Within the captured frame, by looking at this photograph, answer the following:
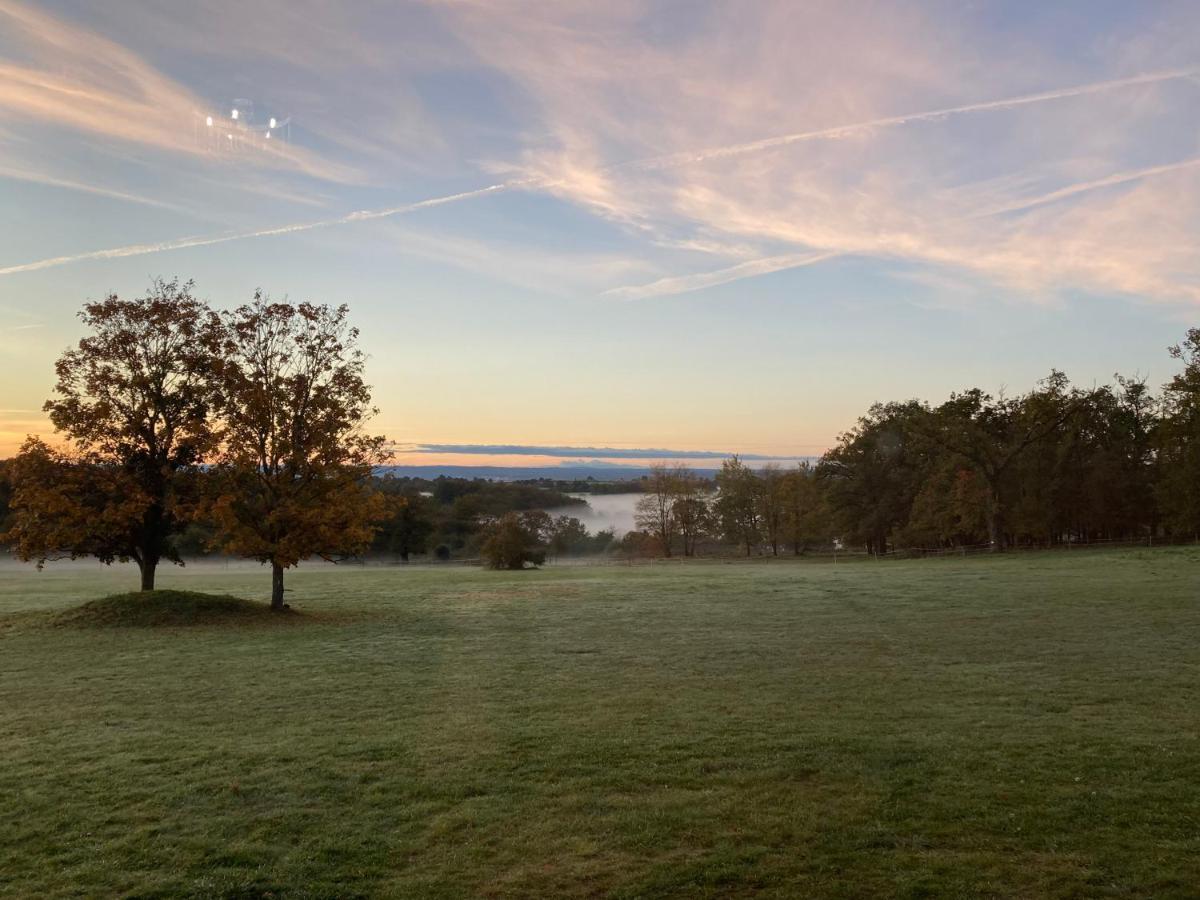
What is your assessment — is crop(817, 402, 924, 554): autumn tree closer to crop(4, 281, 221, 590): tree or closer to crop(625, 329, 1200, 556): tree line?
crop(625, 329, 1200, 556): tree line

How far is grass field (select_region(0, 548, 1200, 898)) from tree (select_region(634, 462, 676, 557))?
230 ft

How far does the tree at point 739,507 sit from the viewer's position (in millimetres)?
85188

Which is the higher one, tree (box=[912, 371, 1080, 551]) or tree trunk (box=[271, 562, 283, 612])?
tree (box=[912, 371, 1080, 551])

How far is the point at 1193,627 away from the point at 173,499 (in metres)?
26.3

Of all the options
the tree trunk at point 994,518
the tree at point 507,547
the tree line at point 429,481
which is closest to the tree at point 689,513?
the tree line at point 429,481

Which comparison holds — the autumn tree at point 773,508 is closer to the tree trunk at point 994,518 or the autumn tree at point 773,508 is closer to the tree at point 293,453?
the tree trunk at point 994,518

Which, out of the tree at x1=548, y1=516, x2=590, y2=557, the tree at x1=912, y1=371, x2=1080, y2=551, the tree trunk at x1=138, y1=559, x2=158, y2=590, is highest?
the tree at x1=912, y1=371, x2=1080, y2=551

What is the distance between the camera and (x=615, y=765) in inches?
326

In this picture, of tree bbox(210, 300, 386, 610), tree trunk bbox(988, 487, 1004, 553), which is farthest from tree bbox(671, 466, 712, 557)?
tree bbox(210, 300, 386, 610)

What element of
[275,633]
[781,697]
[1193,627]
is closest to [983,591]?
[1193,627]

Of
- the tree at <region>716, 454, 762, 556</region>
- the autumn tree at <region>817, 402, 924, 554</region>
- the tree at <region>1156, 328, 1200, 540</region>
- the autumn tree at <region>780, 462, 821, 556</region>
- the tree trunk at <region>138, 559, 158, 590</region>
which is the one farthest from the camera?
the tree at <region>716, 454, 762, 556</region>

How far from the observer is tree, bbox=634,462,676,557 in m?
88.3

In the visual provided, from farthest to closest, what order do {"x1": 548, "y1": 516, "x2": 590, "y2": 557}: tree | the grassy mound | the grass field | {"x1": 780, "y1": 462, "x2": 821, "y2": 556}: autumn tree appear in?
{"x1": 548, "y1": 516, "x2": 590, "y2": 557}: tree
{"x1": 780, "y1": 462, "x2": 821, "y2": 556}: autumn tree
the grassy mound
the grass field

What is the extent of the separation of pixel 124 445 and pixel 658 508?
67297 millimetres
